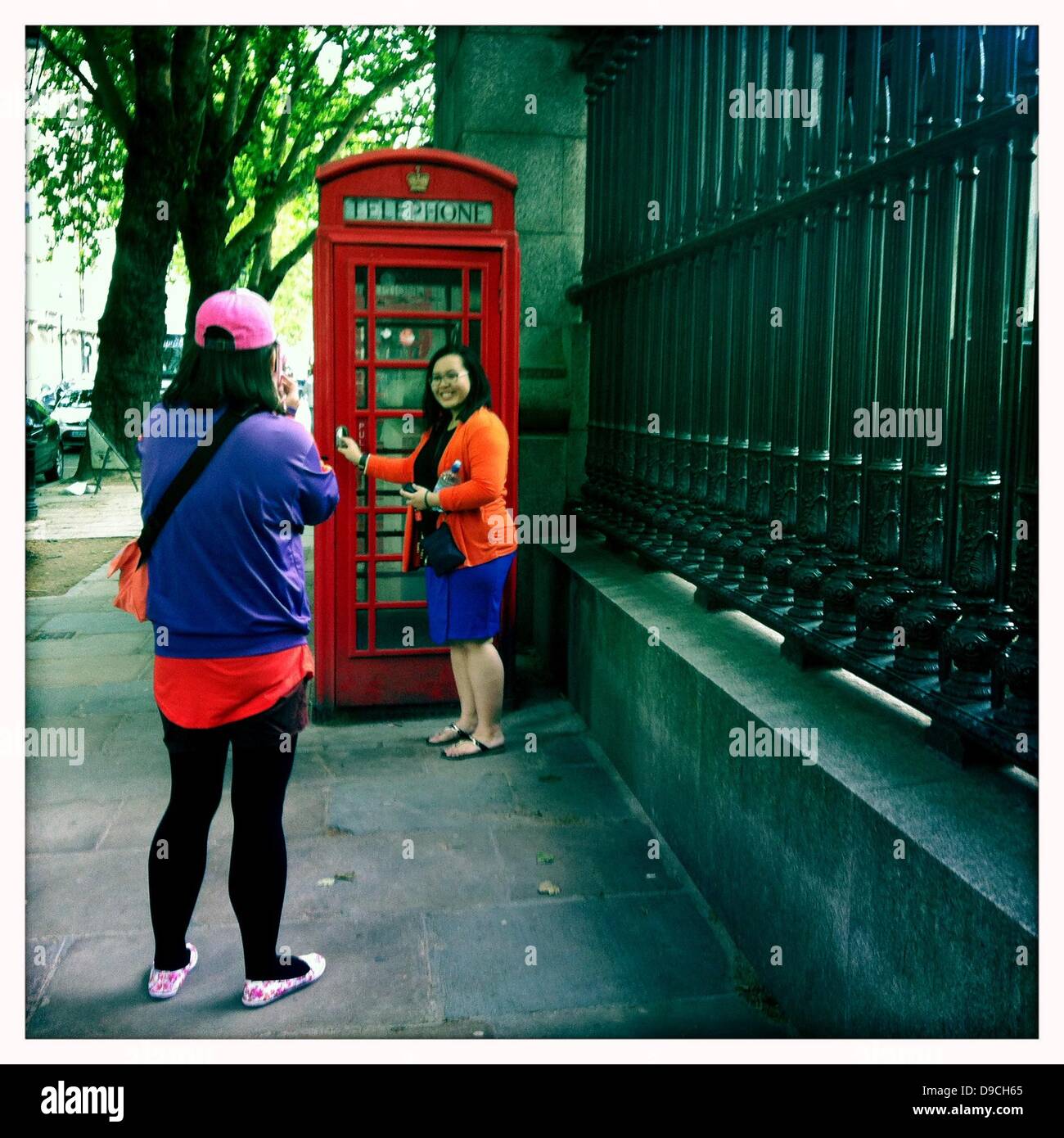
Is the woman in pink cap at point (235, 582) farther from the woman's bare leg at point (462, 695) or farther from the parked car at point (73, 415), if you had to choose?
the parked car at point (73, 415)

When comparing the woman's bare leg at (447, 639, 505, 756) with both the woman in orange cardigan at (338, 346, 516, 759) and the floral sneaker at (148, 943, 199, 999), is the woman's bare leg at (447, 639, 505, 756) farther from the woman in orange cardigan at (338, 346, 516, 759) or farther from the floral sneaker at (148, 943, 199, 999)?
the floral sneaker at (148, 943, 199, 999)

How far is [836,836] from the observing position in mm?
2887

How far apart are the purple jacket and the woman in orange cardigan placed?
6.89ft

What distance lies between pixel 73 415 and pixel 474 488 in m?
23.0

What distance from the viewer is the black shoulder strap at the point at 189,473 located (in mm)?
2963

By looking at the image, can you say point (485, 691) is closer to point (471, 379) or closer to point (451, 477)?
point (451, 477)

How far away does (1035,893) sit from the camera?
223 cm

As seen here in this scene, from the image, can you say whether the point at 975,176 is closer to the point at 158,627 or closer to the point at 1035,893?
the point at 1035,893

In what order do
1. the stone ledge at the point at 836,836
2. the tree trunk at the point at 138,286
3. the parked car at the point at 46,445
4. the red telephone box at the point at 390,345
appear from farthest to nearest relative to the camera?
the parked car at the point at 46,445
the tree trunk at the point at 138,286
the red telephone box at the point at 390,345
the stone ledge at the point at 836,836

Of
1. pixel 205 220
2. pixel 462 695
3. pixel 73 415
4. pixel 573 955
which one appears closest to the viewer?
pixel 573 955

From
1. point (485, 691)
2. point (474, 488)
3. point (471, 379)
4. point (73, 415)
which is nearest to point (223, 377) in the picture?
point (474, 488)

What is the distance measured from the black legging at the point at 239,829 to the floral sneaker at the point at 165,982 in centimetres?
6

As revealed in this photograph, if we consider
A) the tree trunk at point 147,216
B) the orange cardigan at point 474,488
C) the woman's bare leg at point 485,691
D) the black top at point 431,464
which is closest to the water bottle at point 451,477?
the orange cardigan at point 474,488
